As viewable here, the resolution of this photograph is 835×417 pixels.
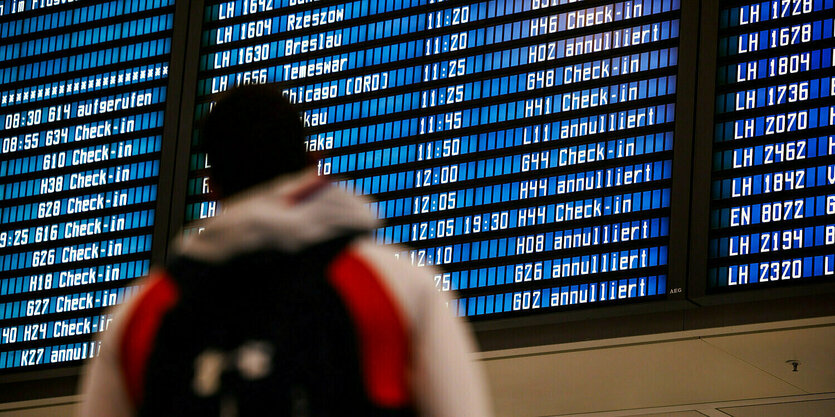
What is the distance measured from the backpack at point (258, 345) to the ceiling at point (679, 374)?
312 cm

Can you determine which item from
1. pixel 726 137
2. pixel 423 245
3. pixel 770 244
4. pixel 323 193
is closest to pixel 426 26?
pixel 423 245

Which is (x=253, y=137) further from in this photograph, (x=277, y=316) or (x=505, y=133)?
(x=505, y=133)

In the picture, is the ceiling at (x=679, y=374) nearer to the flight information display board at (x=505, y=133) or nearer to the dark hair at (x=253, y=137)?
the flight information display board at (x=505, y=133)

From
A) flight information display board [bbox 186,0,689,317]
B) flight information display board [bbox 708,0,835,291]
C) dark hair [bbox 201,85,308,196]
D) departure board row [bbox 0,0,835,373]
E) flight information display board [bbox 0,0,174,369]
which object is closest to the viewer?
dark hair [bbox 201,85,308,196]

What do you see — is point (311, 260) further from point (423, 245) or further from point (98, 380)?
point (423, 245)

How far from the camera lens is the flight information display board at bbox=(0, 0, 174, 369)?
17.5 feet

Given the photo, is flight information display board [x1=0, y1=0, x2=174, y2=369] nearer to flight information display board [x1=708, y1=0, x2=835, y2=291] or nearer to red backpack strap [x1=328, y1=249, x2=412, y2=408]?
flight information display board [x1=708, y1=0, x2=835, y2=291]

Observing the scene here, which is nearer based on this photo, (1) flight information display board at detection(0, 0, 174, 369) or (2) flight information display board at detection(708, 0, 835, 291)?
(2) flight information display board at detection(708, 0, 835, 291)

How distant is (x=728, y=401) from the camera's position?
523 centimetres

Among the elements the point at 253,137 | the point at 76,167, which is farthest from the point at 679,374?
the point at 253,137

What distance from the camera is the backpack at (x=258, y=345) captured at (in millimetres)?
1334

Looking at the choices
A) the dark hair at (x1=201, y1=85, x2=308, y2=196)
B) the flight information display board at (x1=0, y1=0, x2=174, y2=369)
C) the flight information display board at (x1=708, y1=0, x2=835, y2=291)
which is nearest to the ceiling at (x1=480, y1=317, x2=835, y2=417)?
the flight information display board at (x1=708, y1=0, x2=835, y2=291)

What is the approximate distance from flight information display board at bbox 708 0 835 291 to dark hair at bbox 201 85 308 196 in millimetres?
2984

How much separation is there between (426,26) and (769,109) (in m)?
1.24
